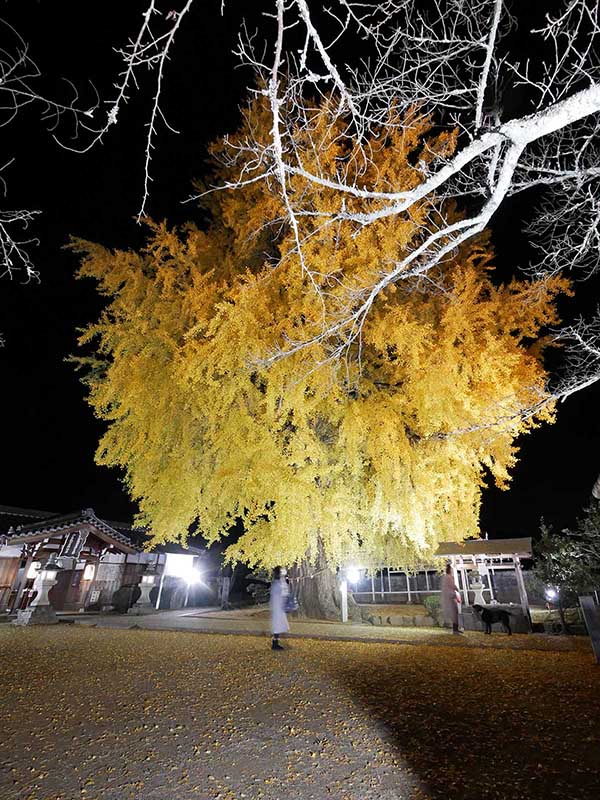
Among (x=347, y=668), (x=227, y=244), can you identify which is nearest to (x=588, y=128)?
(x=347, y=668)

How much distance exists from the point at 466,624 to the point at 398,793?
10.5 m

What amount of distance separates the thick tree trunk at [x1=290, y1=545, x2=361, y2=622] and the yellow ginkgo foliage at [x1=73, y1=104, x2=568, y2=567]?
2452 millimetres

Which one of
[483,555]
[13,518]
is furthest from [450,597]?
[13,518]

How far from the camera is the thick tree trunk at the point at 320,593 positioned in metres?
11.7

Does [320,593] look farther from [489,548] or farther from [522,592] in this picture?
[522,592]

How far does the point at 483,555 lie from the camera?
42.0 feet

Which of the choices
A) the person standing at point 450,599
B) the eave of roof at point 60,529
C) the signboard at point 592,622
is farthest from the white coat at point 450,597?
the eave of roof at point 60,529

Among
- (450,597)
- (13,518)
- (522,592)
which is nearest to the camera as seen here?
(450,597)

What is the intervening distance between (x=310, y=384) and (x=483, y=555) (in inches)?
368

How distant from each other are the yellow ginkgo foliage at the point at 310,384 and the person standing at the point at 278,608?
75 cm

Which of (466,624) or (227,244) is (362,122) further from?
(466,624)

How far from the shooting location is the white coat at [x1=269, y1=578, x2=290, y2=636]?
7.27 metres

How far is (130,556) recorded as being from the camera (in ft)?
60.2


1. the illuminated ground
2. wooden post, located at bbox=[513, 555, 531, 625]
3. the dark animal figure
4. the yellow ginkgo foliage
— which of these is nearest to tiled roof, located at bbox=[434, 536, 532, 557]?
wooden post, located at bbox=[513, 555, 531, 625]
